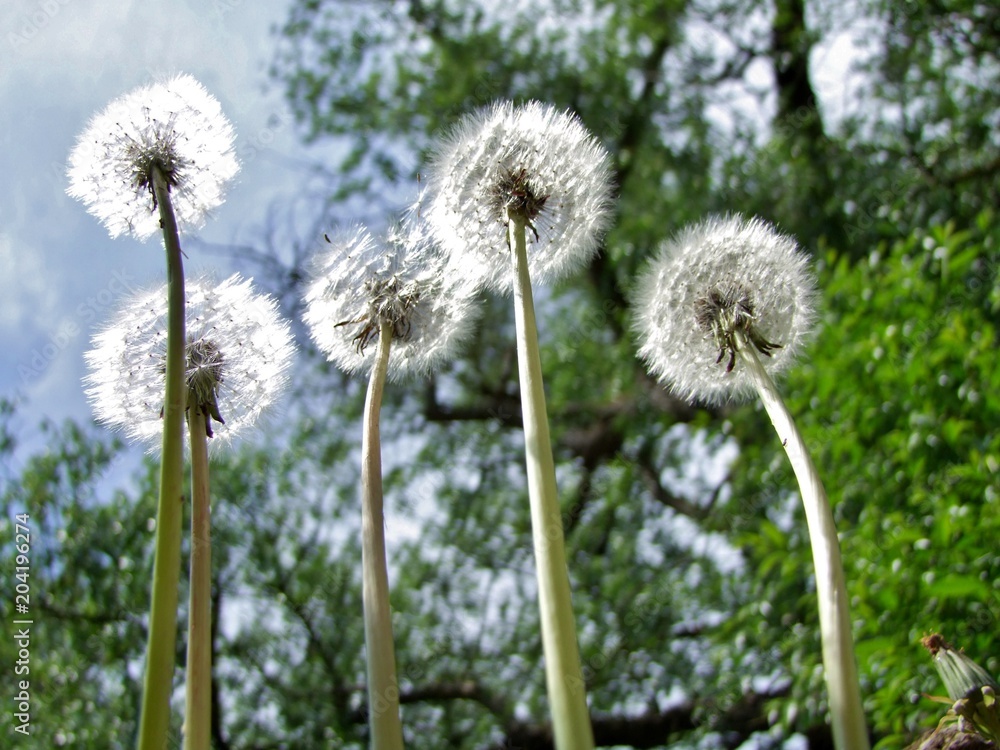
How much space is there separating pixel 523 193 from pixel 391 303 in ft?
1.14

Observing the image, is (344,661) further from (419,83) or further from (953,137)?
(953,137)

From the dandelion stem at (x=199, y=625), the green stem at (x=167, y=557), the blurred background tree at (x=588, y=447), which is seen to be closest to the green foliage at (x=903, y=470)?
the blurred background tree at (x=588, y=447)

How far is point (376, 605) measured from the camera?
1353 mm

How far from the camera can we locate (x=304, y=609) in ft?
28.5

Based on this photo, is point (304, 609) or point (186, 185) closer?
point (186, 185)

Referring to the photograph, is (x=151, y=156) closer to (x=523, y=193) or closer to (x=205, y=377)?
(x=205, y=377)

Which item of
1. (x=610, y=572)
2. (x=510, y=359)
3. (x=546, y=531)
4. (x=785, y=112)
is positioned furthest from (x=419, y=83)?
(x=546, y=531)

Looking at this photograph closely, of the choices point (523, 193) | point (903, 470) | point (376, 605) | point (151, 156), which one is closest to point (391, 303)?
point (523, 193)

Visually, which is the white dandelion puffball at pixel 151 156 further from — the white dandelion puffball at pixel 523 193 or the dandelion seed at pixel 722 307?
the dandelion seed at pixel 722 307

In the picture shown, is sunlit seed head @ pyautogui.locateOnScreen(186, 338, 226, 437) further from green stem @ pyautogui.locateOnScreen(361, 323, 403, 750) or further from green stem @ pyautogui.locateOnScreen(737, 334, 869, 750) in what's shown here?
green stem @ pyautogui.locateOnScreen(737, 334, 869, 750)

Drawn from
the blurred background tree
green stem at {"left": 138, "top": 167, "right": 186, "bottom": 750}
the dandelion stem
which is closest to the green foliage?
the blurred background tree

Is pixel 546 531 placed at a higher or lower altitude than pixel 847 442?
lower

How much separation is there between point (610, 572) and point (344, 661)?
250 cm

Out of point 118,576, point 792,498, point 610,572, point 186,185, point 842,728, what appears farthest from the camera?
point 610,572
